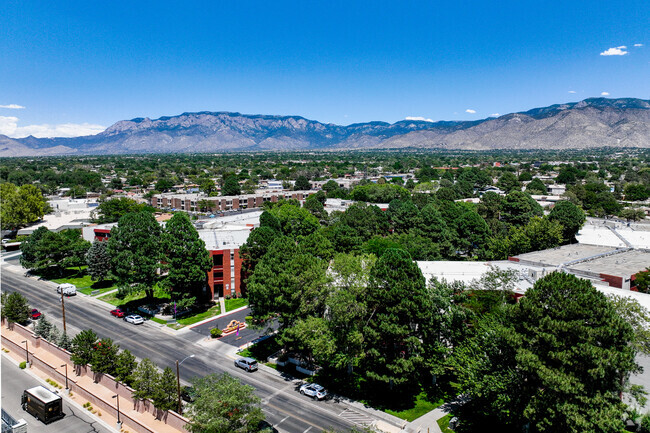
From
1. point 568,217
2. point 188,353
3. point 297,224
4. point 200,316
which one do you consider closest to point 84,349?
point 188,353

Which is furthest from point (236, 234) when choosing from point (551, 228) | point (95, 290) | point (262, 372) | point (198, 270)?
point (551, 228)

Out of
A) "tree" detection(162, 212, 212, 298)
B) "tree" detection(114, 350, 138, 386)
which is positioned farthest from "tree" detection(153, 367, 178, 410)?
"tree" detection(162, 212, 212, 298)

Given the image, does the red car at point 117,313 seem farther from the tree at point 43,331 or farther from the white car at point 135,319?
the tree at point 43,331

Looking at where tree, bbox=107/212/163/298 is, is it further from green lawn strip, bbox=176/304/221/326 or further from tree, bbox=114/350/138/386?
tree, bbox=114/350/138/386

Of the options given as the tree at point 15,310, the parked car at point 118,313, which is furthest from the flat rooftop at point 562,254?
the tree at point 15,310

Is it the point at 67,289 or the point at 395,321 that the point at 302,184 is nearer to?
the point at 67,289

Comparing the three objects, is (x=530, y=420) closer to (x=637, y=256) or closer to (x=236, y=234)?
(x=637, y=256)
